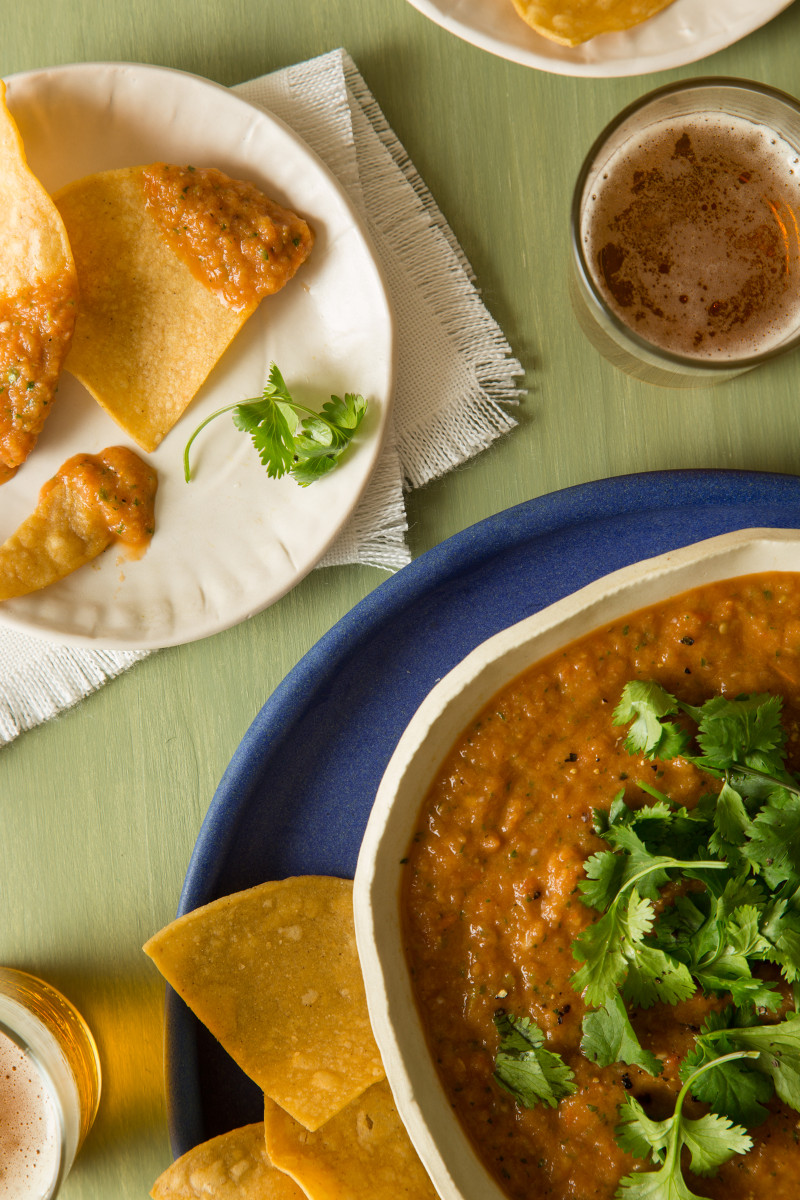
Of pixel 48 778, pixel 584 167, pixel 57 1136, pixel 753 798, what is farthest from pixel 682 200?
pixel 57 1136

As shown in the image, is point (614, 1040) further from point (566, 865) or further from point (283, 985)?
point (283, 985)

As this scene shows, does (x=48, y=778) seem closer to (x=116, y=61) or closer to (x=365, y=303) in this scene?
(x=365, y=303)

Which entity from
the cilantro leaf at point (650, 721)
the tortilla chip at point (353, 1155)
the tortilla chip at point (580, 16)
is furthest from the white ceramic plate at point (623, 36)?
the tortilla chip at point (353, 1155)

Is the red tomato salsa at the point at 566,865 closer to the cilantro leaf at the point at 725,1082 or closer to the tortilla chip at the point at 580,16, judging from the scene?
the cilantro leaf at the point at 725,1082

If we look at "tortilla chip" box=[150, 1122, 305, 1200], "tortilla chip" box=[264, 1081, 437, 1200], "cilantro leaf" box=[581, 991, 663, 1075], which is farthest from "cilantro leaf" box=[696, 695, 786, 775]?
"tortilla chip" box=[150, 1122, 305, 1200]

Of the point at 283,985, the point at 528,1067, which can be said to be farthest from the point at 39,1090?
the point at 528,1067

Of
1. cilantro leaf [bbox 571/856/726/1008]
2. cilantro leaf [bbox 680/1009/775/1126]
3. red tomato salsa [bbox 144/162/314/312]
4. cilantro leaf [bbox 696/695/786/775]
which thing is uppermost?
red tomato salsa [bbox 144/162/314/312]

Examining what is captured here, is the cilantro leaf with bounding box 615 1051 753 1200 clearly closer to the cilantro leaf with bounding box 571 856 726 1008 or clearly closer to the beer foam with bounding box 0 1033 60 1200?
the cilantro leaf with bounding box 571 856 726 1008
